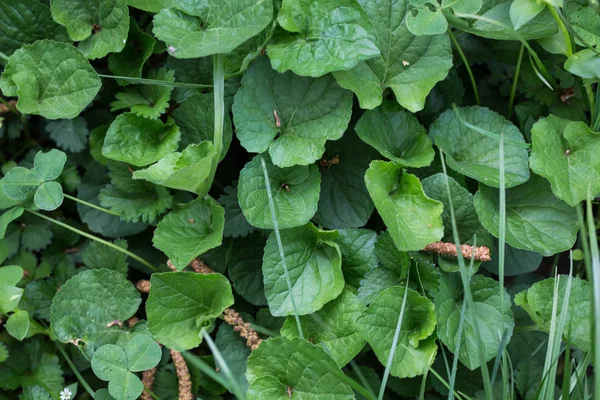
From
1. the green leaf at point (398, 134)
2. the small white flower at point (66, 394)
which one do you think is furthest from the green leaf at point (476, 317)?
the small white flower at point (66, 394)

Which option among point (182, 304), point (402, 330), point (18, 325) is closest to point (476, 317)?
point (402, 330)

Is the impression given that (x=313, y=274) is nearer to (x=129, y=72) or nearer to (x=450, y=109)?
(x=450, y=109)

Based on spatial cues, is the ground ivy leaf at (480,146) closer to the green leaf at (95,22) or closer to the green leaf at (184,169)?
the green leaf at (184,169)

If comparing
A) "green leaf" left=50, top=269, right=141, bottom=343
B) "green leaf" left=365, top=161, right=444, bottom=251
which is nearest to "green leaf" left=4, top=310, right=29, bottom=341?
"green leaf" left=50, top=269, right=141, bottom=343

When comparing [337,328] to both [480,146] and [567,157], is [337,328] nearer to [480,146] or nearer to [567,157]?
[480,146]

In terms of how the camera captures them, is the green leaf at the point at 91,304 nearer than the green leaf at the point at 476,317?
No

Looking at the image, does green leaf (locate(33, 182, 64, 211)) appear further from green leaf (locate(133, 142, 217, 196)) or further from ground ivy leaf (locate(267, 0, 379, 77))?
ground ivy leaf (locate(267, 0, 379, 77))
